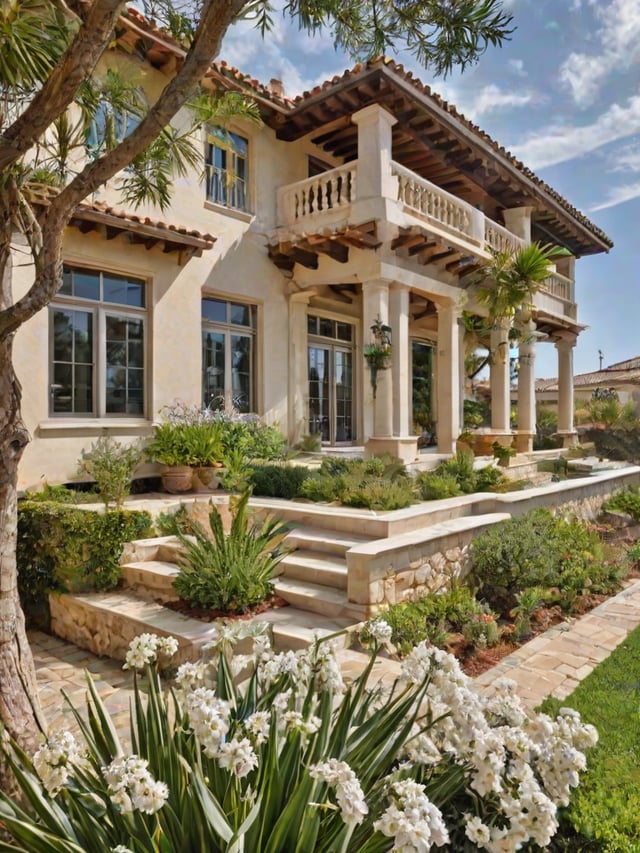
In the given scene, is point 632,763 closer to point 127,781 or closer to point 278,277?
point 127,781

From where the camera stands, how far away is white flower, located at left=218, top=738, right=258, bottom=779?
1538mm

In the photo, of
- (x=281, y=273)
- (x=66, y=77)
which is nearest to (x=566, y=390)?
(x=281, y=273)

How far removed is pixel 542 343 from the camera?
1795 cm

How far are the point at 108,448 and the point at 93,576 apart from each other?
9.70 ft

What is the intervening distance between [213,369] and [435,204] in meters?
5.78

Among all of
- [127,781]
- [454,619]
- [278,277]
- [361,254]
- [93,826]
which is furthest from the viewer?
[278,277]

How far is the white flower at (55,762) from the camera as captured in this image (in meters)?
1.64

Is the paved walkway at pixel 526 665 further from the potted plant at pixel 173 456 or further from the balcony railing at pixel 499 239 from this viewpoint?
the balcony railing at pixel 499 239

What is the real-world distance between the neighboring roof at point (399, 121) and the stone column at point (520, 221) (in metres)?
0.24

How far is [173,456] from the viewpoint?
28.4ft

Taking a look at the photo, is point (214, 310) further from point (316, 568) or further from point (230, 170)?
point (316, 568)

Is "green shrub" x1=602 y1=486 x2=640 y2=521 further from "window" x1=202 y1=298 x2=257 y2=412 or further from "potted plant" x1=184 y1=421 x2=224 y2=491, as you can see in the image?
"window" x1=202 y1=298 x2=257 y2=412

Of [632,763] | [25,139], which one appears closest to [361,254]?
[25,139]

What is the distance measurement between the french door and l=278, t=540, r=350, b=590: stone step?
20.5ft
